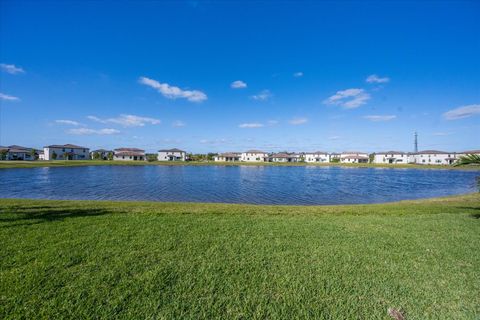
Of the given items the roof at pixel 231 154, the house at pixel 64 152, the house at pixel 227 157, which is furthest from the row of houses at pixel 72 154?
the roof at pixel 231 154

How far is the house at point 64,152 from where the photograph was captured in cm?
9544

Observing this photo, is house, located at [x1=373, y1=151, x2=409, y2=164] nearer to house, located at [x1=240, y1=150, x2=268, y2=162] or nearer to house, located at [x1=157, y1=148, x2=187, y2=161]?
house, located at [x1=240, y1=150, x2=268, y2=162]

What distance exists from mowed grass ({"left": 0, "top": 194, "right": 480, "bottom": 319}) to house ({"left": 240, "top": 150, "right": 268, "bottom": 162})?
122344 mm

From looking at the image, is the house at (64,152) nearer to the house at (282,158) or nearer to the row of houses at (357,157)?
the row of houses at (357,157)

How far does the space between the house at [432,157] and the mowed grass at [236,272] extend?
468ft

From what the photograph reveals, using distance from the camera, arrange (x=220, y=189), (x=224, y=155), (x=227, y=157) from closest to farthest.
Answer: (x=220, y=189), (x=227, y=157), (x=224, y=155)

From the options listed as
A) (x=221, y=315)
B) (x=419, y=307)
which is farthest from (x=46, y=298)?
(x=419, y=307)

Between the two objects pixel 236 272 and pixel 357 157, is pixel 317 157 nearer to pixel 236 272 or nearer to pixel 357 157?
pixel 357 157

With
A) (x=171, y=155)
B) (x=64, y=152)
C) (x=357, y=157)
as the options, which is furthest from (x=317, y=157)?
(x=64, y=152)

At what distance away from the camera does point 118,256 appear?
516cm

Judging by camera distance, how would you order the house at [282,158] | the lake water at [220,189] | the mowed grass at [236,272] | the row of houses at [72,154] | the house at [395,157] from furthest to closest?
the house at [282,158] → the house at [395,157] → the row of houses at [72,154] → the lake water at [220,189] → the mowed grass at [236,272]

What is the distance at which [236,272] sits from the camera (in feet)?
14.7

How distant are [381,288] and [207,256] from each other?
3.41 metres

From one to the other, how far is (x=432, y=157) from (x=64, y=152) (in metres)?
177
